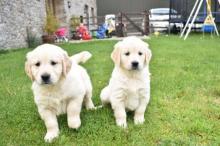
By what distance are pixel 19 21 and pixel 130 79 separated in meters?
12.4

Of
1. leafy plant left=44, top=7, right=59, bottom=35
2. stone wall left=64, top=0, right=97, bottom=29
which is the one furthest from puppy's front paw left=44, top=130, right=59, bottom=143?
stone wall left=64, top=0, right=97, bottom=29

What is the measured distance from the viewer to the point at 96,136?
13.0 ft

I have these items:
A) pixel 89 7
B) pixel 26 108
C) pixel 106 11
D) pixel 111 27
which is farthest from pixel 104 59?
pixel 106 11

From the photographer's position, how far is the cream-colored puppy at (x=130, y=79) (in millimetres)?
4008

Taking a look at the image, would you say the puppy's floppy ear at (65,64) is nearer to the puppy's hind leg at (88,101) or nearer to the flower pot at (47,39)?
the puppy's hind leg at (88,101)

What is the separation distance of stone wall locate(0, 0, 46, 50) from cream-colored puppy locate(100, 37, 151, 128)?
1073cm

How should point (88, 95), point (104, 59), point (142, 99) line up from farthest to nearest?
point (104, 59) → point (88, 95) → point (142, 99)

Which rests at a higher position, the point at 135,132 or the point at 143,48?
the point at 143,48

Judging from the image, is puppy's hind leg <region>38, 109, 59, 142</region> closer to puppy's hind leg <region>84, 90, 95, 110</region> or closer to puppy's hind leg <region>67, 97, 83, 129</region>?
puppy's hind leg <region>67, 97, 83, 129</region>

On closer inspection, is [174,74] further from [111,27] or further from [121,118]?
[111,27]

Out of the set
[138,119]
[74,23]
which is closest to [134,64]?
[138,119]

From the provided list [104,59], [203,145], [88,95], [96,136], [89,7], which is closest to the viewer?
[203,145]

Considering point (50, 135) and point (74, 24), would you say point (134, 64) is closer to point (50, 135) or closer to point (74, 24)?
point (50, 135)

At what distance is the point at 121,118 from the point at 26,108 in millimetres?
1503
